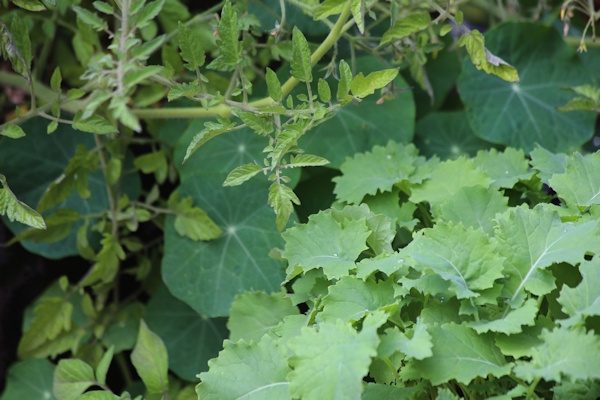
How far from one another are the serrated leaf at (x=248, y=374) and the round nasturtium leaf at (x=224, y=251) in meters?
0.32

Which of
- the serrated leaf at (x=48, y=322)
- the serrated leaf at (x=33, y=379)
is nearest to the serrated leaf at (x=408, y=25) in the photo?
the serrated leaf at (x=48, y=322)

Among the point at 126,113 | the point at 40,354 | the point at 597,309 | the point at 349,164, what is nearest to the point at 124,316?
the point at 40,354

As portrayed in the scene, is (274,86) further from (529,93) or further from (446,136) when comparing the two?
(529,93)

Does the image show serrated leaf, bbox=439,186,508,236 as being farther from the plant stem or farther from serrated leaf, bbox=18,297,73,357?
serrated leaf, bbox=18,297,73,357

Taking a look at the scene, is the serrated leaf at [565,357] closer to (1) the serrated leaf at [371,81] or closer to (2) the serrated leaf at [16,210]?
(1) the serrated leaf at [371,81]

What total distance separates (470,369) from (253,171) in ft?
1.28

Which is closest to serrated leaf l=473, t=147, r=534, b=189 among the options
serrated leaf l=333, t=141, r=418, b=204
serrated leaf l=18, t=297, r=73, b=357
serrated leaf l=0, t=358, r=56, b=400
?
serrated leaf l=333, t=141, r=418, b=204

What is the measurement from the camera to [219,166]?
125cm

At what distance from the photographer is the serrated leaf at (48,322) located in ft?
3.69

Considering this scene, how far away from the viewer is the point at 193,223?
1121 mm

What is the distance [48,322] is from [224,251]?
1.28 ft

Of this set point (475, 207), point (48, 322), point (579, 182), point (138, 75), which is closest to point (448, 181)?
point (475, 207)

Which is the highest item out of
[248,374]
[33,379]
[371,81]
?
[371,81]

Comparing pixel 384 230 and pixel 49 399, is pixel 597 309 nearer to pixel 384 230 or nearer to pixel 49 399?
pixel 384 230
